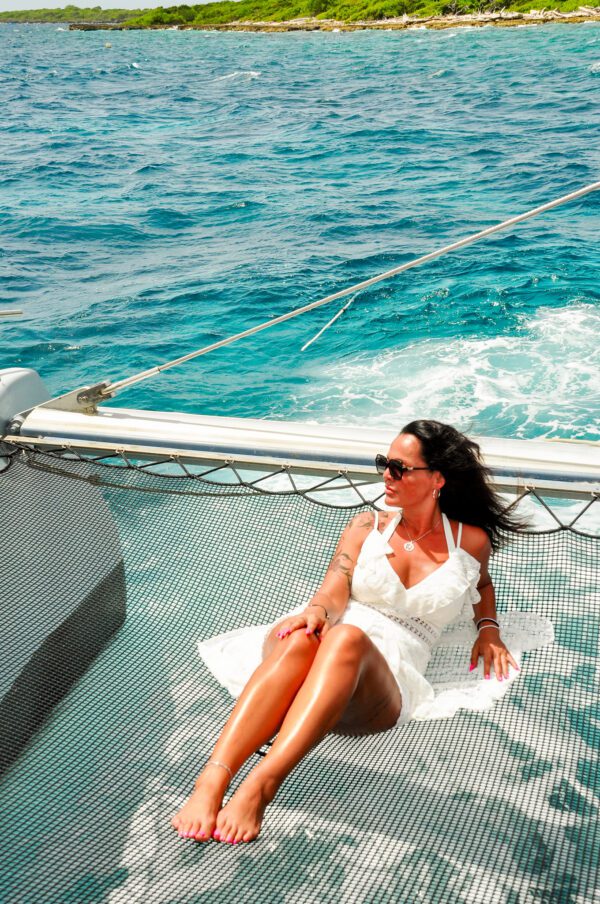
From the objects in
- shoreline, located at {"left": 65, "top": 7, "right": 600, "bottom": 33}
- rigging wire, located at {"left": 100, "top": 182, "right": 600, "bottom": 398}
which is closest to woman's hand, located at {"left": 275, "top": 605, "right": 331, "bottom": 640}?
rigging wire, located at {"left": 100, "top": 182, "right": 600, "bottom": 398}

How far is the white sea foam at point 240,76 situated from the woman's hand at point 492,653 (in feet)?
99.8

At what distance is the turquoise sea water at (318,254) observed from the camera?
22.0ft

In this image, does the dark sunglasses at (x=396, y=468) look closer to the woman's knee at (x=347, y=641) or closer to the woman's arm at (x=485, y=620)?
the woman's arm at (x=485, y=620)

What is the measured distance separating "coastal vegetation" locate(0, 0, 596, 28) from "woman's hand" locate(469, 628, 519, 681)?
54632 mm

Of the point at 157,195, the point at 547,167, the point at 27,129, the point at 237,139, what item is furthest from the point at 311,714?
the point at 27,129

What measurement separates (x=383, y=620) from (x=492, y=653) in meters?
0.31

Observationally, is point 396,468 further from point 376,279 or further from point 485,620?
point 376,279

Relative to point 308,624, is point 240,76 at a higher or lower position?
higher

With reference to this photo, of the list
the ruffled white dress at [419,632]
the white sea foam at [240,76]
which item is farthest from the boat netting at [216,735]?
the white sea foam at [240,76]

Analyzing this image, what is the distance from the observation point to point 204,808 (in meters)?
1.96

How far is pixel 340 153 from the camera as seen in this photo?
607 inches

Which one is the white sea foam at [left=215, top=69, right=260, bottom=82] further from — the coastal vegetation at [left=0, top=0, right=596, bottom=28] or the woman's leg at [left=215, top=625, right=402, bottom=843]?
the woman's leg at [left=215, top=625, right=402, bottom=843]

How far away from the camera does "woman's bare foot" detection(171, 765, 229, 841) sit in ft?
6.35

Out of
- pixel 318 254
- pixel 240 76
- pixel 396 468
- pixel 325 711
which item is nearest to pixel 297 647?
pixel 325 711
